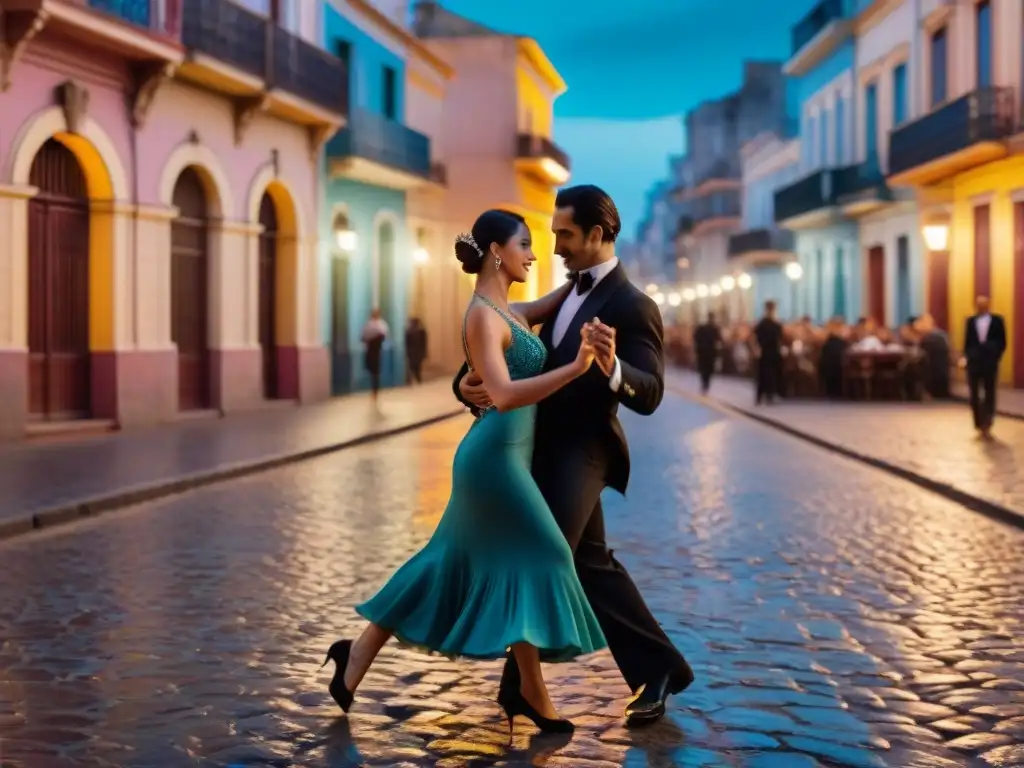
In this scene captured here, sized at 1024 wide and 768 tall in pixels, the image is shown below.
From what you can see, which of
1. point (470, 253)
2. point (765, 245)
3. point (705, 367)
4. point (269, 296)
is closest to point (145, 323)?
point (269, 296)

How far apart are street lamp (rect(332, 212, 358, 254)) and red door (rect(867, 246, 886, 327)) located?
47.6 feet

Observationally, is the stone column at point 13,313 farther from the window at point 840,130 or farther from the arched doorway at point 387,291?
the window at point 840,130

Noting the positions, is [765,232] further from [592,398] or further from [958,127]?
[592,398]

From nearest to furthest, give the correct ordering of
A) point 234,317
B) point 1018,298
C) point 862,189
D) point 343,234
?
point 234,317 < point 343,234 < point 1018,298 < point 862,189

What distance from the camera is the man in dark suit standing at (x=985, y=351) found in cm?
1873

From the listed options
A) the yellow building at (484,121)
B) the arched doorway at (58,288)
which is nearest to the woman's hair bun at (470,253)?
the arched doorway at (58,288)

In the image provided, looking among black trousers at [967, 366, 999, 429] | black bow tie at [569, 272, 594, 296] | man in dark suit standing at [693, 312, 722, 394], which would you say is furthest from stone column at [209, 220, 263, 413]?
black bow tie at [569, 272, 594, 296]

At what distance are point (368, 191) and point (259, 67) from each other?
407 inches

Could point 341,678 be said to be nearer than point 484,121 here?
Yes

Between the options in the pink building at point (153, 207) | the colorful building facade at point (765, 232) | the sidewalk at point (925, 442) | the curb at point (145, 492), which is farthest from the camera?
the colorful building facade at point (765, 232)

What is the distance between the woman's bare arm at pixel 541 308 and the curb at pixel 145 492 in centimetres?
608

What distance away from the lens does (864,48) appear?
42000mm

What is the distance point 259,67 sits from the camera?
25047 millimetres

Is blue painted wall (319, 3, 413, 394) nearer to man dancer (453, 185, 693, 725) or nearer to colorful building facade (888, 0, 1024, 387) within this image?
colorful building facade (888, 0, 1024, 387)
